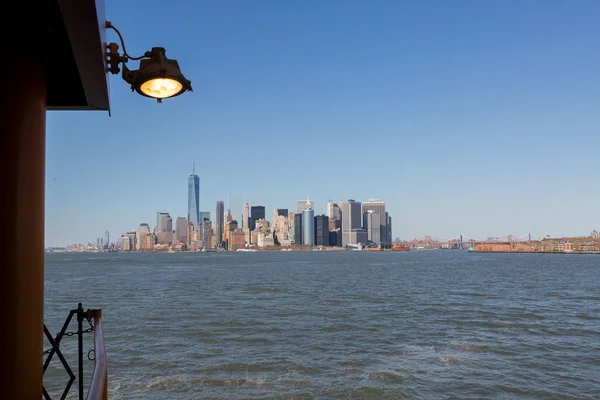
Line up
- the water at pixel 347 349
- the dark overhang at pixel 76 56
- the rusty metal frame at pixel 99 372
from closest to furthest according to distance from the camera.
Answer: the dark overhang at pixel 76 56, the rusty metal frame at pixel 99 372, the water at pixel 347 349

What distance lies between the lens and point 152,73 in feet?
10.7

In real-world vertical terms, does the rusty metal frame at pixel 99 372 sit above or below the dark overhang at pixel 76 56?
below

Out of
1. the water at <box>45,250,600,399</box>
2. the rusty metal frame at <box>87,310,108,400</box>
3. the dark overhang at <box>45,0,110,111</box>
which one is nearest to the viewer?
the dark overhang at <box>45,0,110,111</box>

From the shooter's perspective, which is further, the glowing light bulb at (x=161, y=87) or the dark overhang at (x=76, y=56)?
the glowing light bulb at (x=161, y=87)

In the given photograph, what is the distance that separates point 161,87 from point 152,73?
0.18 m

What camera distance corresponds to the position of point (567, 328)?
76.9 ft

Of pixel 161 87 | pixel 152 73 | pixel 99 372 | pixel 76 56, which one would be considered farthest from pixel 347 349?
pixel 76 56

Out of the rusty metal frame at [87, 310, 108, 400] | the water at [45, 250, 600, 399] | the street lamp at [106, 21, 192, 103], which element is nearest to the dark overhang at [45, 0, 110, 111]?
the street lamp at [106, 21, 192, 103]

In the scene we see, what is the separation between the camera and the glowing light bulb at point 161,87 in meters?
3.34

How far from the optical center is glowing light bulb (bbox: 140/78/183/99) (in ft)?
10.9

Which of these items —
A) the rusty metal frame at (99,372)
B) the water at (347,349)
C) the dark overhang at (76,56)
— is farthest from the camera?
the water at (347,349)

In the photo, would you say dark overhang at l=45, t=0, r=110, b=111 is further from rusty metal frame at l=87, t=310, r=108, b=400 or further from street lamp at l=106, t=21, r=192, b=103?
Result: rusty metal frame at l=87, t=310, r=108, b=400

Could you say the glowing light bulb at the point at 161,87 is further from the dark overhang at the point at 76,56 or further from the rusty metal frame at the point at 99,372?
the rusty metal frame at the point at 99,372

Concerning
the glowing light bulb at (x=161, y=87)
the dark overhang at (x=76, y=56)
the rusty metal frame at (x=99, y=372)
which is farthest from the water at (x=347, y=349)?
the glowing light bulb at (x=161, y=87)
